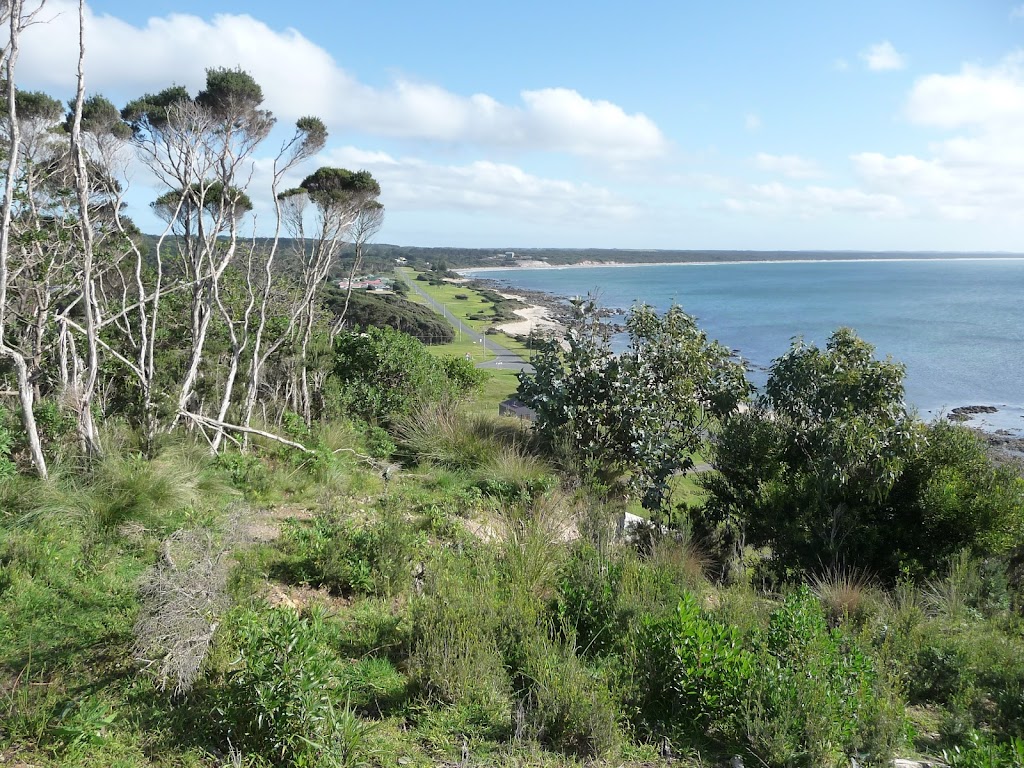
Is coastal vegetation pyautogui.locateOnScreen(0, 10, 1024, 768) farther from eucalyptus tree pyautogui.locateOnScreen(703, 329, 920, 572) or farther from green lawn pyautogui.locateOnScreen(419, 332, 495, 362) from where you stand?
green lawn pyautogui.locateOnScreen(419, 332, 495, 362)

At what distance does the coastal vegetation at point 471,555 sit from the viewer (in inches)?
137

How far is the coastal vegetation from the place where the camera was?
11.4 feet

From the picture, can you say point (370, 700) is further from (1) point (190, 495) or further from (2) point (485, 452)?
(2) point (485, 452)

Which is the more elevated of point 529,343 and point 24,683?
point 529,343

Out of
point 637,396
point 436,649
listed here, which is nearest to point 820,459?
point 637,396

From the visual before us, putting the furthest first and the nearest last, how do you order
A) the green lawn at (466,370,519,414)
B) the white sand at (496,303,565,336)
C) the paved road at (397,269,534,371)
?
the white sand at (496,303,565,336), the paved road at (397,269,534,371), the green lawn at (466,370,519,414)

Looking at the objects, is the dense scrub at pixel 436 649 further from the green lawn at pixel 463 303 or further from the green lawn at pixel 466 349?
the green lawn at pixel 463 303

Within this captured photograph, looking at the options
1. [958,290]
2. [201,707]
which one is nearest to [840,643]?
[201,707]

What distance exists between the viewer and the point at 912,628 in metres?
5.41

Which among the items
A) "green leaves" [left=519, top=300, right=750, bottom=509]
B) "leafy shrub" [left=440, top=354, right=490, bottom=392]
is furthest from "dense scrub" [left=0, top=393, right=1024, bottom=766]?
"leafy shrub" [left=440, top=354, right=490, bottom=392]

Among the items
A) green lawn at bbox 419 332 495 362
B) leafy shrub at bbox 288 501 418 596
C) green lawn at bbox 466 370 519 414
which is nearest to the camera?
leafy shrub at bbox 288 501 418 596

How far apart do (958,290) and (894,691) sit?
552 ft

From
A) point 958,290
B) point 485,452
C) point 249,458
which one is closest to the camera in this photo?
point 249,458

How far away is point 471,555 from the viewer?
5.67m
